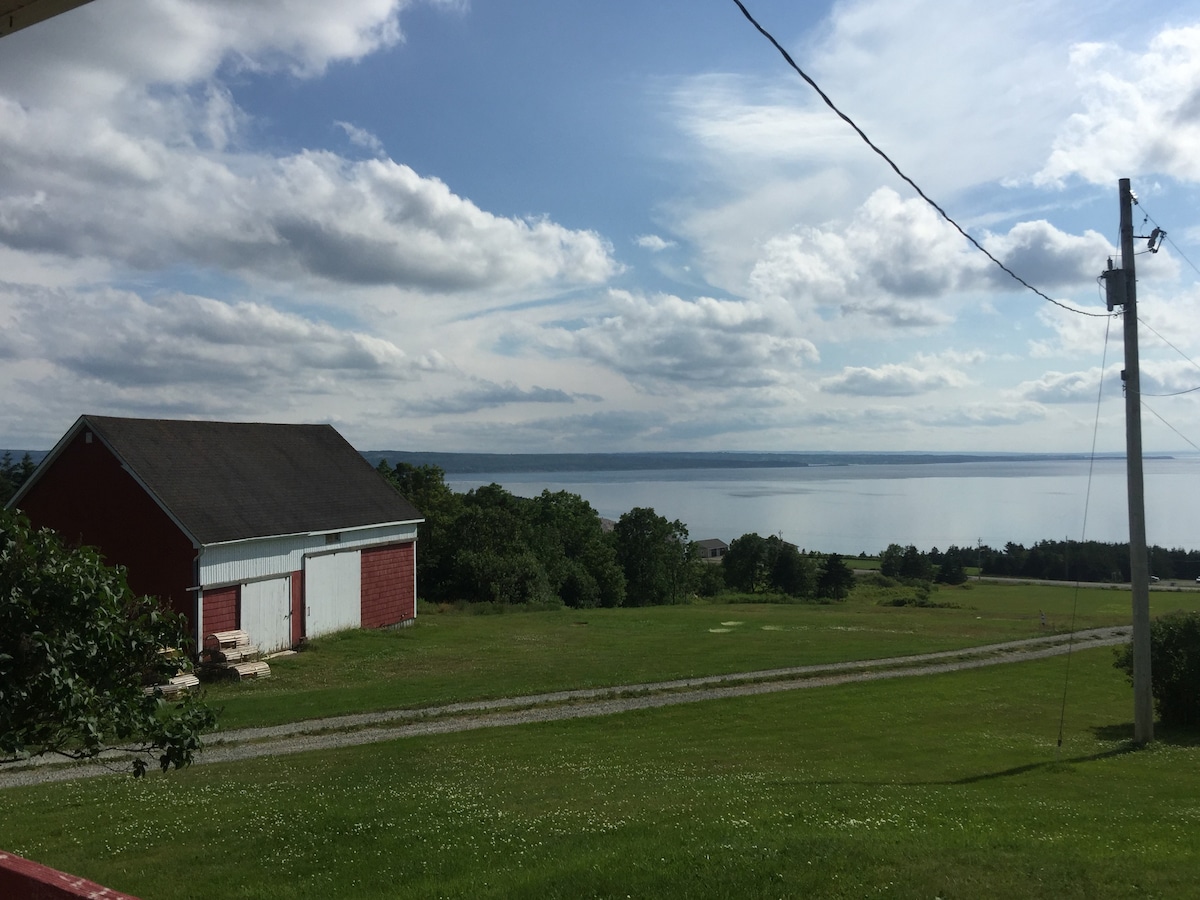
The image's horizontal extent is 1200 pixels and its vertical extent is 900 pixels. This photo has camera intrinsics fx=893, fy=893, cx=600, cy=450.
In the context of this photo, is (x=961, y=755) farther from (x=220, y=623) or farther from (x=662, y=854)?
(x=220, y=623)

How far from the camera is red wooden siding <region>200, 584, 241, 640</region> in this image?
25266mm

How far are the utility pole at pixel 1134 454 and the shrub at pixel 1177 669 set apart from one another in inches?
150

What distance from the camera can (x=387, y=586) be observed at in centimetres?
3381

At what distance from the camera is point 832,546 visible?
391ft

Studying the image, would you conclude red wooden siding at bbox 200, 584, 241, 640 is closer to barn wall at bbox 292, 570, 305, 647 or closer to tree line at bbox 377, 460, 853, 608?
barn wall at bbox 292, 570, 305, 647

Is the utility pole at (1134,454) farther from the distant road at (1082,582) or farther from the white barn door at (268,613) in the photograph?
the distant road at (1082,582)

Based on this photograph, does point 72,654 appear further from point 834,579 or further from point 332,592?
point 834,579

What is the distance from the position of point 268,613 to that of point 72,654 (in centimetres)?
2281

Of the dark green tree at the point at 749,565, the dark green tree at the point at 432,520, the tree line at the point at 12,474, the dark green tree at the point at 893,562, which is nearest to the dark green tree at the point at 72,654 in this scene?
the dark green tree at the point at 432,520

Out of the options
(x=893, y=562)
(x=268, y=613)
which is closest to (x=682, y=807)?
(x=268, y=613)

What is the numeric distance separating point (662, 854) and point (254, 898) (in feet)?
11.9

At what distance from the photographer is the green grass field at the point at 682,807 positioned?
7.49 meters

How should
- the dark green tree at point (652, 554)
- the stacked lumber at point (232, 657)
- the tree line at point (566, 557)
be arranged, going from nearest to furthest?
the stacked lumber at point (232, 657) < the tree line at point (566, 557) < the dark green tree at point (652, 554)

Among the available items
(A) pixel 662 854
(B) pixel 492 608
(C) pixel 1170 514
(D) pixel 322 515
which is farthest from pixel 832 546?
(A) pixel 662 854
